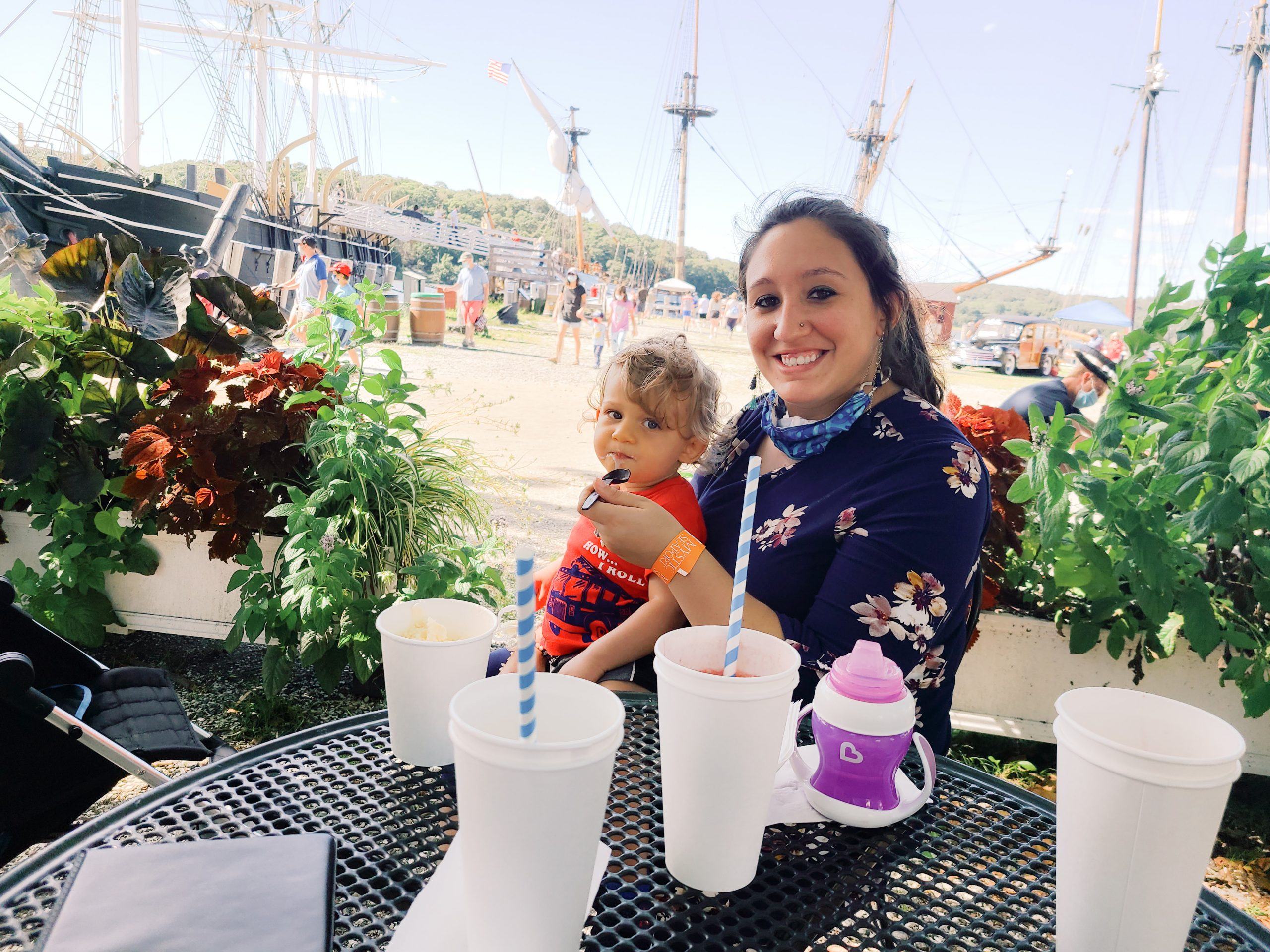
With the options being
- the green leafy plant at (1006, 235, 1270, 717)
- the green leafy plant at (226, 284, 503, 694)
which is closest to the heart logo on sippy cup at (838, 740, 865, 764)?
the green leafy plant at (1006, 235, 1270, 717)

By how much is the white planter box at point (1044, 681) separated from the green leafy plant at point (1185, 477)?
174mm

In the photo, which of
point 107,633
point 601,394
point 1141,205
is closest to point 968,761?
point 601,394

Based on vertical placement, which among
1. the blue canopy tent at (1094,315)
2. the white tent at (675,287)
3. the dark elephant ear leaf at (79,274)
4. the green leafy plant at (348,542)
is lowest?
the green leafy plant at (348,542)

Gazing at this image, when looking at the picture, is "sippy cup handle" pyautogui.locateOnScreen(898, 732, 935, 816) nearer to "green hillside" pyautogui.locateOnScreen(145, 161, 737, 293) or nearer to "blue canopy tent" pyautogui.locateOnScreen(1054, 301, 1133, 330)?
"blue canopy tent" pyautogui.locateOnScreen(1054, 301, 1133, 330)

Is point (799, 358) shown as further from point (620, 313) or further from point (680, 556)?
point (620, 313)

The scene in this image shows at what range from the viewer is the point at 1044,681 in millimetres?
2375

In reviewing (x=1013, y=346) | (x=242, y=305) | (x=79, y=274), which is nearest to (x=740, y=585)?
(x=242, y=305)

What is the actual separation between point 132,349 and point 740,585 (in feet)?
7.83

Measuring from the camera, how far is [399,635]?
938 millimetres

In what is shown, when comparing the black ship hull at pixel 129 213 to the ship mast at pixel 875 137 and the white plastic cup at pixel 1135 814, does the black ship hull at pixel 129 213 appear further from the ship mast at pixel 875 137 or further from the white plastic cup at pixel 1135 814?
the ship mast at pixel 875 137

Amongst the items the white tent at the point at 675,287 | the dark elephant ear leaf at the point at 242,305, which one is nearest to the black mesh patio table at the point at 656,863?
the dark elephant ear leaf at the point at 242,305

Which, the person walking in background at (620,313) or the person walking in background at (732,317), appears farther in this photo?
the person walking in background at (732,317)

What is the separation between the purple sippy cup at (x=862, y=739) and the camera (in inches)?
32.6

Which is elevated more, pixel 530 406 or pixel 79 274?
pixel 79 274
